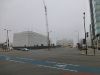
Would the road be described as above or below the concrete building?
below

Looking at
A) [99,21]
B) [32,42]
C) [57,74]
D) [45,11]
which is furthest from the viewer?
[32,42]

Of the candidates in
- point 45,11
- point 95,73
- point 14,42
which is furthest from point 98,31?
point 14,42

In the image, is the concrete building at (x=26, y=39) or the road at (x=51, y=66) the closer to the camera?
the road at (x=51, y=66)

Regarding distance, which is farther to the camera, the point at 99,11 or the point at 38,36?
the point at 38,36

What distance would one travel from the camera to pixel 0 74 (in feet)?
56.9

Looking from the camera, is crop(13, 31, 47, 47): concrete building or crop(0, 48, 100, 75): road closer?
crop(0, 48, 100, 75): road

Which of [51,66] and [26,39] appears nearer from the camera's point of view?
[51,66]

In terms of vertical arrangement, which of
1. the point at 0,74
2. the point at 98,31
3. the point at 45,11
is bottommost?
the point at 0,74

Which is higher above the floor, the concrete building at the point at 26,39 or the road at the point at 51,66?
the concrete building at the point at 26,39

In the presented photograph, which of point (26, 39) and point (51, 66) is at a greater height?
point (26, 39)

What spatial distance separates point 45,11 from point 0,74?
3134 inches

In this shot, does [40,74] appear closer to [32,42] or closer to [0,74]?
[0,74]

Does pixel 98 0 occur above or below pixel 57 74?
above

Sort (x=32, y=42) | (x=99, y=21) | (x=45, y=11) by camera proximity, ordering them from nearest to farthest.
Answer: (x=45, y=11)
(x=99, y=21)
(x=32, y=42)
